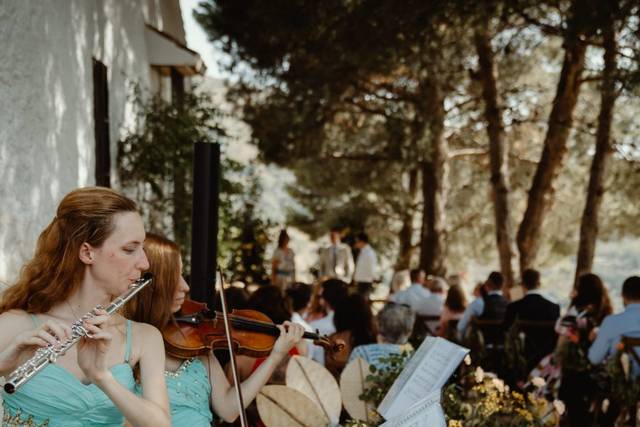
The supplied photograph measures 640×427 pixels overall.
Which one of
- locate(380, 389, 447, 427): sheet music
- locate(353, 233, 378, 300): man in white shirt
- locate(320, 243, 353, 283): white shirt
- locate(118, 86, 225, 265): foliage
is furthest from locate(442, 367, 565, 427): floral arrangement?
locate(320, 243, 353, 283): white shirt

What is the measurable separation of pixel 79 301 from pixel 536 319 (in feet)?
22.7

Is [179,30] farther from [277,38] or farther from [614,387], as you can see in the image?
[614,387]

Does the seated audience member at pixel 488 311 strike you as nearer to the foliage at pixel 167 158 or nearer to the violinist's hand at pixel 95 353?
the foliage at pixel 167 158

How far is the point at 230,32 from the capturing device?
69.7ft

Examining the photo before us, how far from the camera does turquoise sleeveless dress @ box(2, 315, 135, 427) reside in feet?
8.85

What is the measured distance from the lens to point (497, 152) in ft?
50.5

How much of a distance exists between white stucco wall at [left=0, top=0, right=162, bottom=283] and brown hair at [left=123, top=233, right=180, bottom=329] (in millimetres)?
2733

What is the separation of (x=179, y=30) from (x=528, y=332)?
320 inches

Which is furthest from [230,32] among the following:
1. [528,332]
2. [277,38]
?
[528,332]

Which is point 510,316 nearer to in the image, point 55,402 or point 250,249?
point 55,402

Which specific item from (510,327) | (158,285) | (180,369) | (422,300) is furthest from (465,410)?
(422,300)

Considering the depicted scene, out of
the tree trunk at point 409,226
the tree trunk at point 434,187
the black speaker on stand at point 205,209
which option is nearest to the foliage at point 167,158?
the black speaker on stand at point 205,209

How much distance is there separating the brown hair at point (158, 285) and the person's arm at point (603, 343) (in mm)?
4394

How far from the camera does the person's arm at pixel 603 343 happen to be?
690cm
